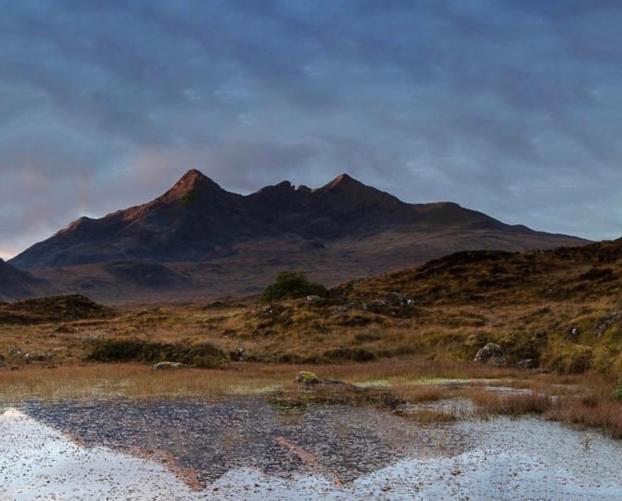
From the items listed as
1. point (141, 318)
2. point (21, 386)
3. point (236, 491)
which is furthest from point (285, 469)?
point (141, 318)

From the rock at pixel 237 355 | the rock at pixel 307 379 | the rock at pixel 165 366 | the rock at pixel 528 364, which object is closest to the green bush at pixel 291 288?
the rock at pixel 237 355

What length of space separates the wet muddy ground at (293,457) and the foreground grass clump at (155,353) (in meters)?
16.9

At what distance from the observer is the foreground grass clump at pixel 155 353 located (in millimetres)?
41375

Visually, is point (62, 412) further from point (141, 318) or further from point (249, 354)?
point (141, 318)

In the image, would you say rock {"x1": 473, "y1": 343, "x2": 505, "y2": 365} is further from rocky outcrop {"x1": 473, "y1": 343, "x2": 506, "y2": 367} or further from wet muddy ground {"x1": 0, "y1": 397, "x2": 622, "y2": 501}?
wet muddy ground {"x1": 0, "y1": 397, "x2": 622, "y2": 501}

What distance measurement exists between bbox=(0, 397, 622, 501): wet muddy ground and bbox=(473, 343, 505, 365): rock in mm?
A: 17525

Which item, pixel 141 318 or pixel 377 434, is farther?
pixel 141 318

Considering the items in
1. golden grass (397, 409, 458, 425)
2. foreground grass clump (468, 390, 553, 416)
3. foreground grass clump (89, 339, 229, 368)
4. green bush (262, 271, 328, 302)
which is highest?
green bush (262, 271, 328, 302)

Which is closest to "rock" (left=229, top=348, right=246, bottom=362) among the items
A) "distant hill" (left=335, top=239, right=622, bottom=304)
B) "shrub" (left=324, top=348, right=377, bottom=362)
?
"shrub" (left=324, top=348, right=377, bottom=362)

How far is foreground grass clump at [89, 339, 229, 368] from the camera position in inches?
1629

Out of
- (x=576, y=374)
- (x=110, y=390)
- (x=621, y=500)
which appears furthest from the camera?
(x=576, y=374)

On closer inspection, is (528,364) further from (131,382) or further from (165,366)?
(131,382)

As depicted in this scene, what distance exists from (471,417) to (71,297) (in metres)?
104

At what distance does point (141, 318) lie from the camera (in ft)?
267
